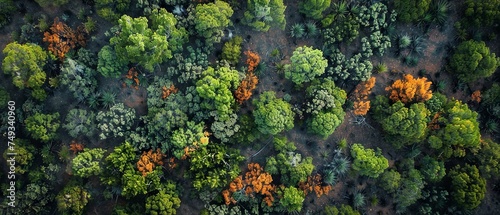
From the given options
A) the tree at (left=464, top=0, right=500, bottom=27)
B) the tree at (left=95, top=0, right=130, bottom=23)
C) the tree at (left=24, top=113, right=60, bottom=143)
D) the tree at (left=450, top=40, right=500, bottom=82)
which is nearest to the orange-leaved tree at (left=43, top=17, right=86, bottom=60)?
the tree at (left=95, top=0, right=130, bottom=23)

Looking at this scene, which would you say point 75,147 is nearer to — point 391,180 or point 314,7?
point 314,7

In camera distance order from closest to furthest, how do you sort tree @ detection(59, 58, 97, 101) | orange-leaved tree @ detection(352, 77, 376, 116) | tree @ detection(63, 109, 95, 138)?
tree @ detection(59, 58, 97, 101) → tree @ detection(63, 109, 95, 138) → orange-leaved tree @ detection(352, 77, 376, 116)

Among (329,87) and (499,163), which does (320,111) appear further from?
(499,163)

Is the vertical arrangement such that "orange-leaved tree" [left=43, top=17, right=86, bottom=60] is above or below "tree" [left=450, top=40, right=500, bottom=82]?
below

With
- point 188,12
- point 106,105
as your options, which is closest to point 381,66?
point 188,12

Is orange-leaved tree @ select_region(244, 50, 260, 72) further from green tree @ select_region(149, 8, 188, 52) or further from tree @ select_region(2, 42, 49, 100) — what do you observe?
tree @ select_region(2, 42, 49, 100)

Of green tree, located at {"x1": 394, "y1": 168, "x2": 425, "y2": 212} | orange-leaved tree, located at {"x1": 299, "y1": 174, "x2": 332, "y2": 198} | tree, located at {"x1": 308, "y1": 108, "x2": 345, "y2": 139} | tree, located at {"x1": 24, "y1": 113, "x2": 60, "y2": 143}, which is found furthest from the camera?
green tree, located at {"x1": 394, "y1": 168, "x2": 425, "y2": 212}

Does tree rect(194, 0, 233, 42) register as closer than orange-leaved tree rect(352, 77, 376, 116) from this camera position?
Yes
